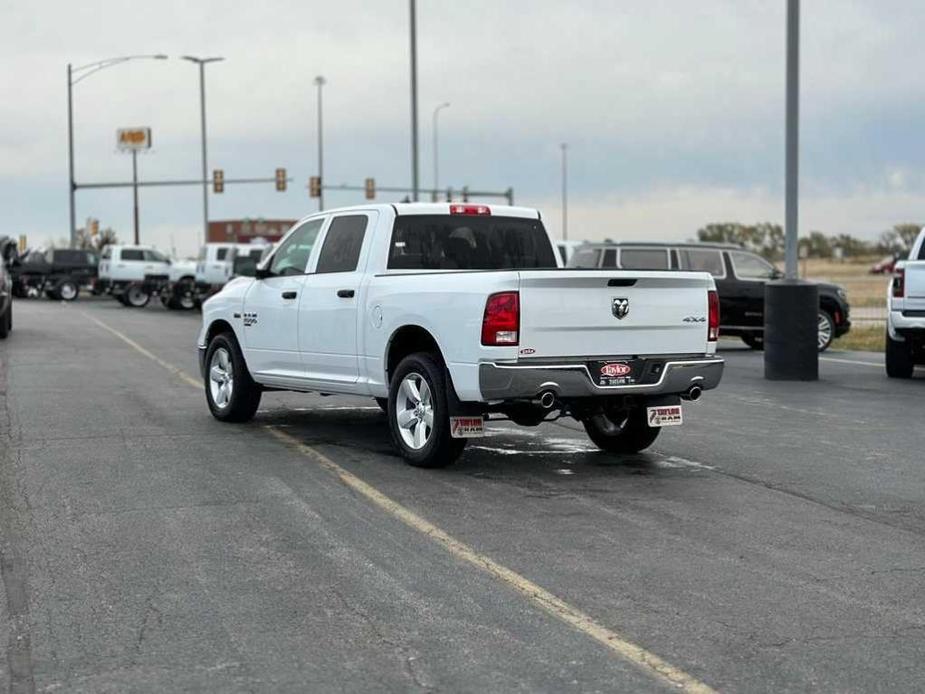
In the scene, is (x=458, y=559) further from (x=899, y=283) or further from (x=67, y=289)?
(x=67, y=289)

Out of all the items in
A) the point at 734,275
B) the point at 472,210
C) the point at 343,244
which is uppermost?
the point at 472,210

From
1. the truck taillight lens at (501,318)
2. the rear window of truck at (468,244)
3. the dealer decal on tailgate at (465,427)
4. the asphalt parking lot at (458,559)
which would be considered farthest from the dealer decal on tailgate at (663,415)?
the rear window of truck at (468,244)

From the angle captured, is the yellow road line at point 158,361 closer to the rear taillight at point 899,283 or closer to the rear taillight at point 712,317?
the rear taillight at point 712,317

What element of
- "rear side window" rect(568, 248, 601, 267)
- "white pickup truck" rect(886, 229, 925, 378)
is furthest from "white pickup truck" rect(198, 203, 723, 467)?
"rear side window" rect(568, 248, 601, 267)

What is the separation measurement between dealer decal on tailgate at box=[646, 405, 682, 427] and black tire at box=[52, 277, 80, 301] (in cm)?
5265

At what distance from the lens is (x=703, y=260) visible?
2552 cm

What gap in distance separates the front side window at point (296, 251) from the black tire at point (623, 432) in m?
2.85

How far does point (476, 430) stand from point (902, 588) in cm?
387

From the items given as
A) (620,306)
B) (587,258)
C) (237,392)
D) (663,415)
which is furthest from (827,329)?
(620,306)

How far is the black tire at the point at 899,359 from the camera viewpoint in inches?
735

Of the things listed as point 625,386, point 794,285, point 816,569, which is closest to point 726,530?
point 816,569

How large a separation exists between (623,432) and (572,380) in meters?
1.63

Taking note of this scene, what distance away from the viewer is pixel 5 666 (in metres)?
5.30

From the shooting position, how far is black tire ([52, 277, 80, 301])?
59.8 meters
